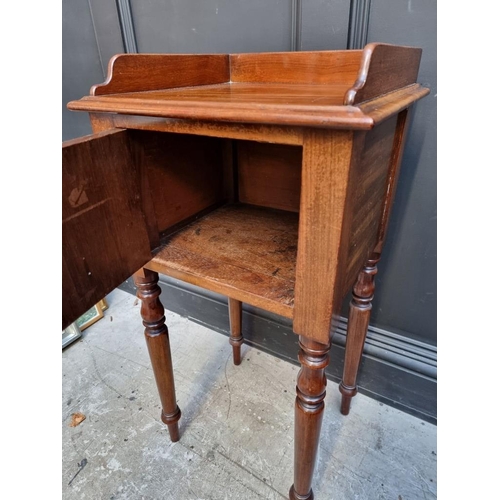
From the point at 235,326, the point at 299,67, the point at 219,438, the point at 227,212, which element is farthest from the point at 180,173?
the point at 219,438

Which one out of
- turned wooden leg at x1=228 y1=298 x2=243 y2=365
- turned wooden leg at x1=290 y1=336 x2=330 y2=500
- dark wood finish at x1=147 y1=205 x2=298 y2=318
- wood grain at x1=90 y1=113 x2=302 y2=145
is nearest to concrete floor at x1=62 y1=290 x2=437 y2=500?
turned wooden leg at x1=228 y1=298 x2=243 y2=365

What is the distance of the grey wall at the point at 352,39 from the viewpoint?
71 cm

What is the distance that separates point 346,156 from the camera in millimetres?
372

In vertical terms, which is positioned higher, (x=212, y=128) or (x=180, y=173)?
(x=212, y=128)

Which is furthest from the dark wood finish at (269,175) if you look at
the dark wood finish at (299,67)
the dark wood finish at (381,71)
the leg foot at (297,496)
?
the leg foot at (297,496)

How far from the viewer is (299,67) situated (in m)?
0.72

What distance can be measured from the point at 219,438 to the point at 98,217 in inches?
29.3

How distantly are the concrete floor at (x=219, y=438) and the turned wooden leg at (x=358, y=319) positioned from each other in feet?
0.49

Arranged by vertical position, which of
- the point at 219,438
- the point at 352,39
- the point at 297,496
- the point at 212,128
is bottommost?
the point at 219,438

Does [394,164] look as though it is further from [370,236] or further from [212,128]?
[212,128]

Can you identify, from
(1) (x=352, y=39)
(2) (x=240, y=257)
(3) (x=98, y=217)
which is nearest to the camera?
(3) (x=98, y=217)

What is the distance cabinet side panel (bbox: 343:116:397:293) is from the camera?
0.46 m

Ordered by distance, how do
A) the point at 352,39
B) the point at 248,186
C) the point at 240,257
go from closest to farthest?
the point at 240,257 < the point at 352,39 < the point at 248,186

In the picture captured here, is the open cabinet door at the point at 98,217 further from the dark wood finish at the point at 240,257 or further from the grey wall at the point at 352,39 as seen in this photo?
the grey wall at the point at 352,39
